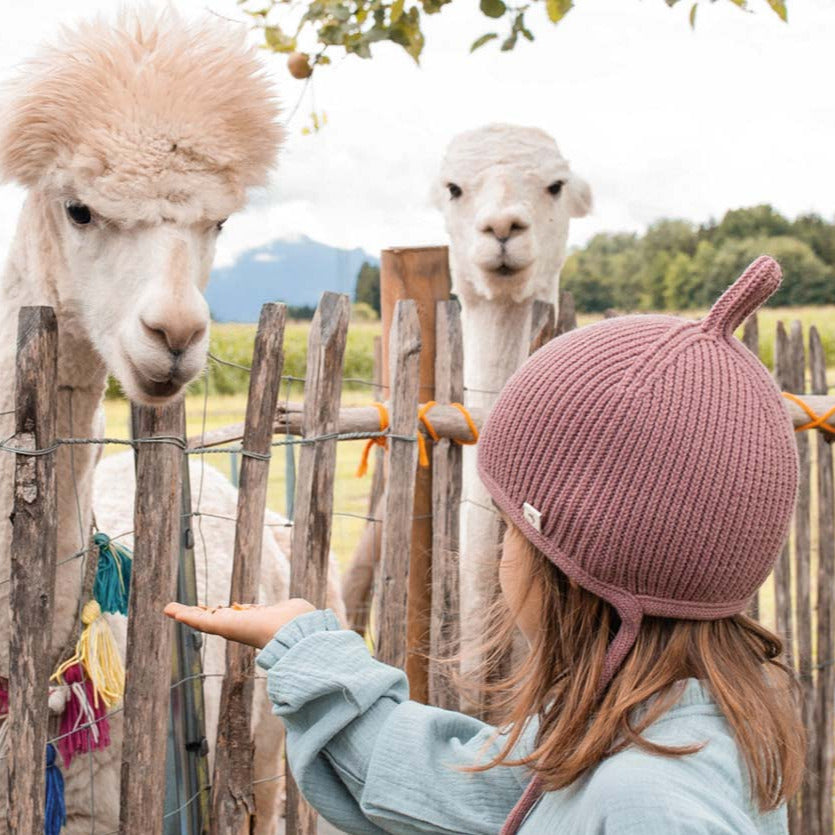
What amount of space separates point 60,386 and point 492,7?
62.2 inches

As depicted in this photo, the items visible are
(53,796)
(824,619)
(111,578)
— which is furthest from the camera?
(824,619)

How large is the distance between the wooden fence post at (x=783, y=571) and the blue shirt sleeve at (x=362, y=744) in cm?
286

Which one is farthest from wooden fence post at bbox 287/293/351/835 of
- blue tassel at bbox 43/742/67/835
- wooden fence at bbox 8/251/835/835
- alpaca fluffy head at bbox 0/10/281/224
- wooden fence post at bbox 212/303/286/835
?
blue tassel at bbox 43/742/67/835

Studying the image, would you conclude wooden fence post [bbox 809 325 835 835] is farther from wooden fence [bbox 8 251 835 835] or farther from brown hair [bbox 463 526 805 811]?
brown hair [bbox 463 526 805 811]

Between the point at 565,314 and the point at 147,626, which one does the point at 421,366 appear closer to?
the point at 565,314

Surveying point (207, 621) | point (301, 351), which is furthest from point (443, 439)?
point (301, 351)

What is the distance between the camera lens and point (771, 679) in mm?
1375

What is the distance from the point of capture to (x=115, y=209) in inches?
76.5

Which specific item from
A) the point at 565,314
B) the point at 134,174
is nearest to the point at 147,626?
the point at 134,174

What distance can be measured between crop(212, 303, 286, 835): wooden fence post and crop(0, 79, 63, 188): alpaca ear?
1.66 ft

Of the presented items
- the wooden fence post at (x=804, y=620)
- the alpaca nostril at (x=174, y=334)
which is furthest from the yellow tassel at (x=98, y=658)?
the wooden fence post at (x=804, y=620)

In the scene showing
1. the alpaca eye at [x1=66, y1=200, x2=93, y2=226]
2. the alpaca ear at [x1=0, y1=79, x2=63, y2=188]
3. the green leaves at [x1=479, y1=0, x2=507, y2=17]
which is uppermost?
the green leaves at [x1=479, y1=0, x2=507, y2=17]

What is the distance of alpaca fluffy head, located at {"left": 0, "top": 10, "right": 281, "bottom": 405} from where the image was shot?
1920mm

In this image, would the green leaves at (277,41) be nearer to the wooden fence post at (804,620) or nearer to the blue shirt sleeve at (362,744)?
the wooden fence post at (804,620)
